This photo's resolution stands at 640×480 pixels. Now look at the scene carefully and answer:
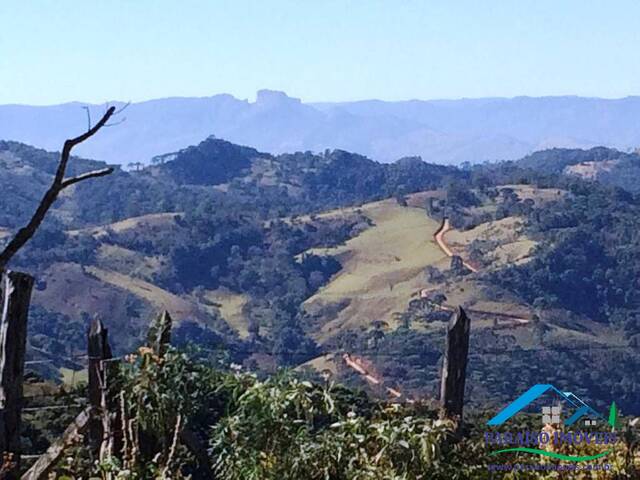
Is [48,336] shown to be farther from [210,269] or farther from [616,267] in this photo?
[616,267]

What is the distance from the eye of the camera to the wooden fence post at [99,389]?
364 cm

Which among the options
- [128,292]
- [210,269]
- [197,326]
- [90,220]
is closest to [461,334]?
[197,326]

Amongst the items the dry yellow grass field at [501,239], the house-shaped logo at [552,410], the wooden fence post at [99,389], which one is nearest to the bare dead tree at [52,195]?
the wooden fence post at [99,389]

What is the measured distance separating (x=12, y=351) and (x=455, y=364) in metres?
1.61

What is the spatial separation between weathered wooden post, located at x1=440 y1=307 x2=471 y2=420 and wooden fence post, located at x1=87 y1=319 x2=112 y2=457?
3.92 ft

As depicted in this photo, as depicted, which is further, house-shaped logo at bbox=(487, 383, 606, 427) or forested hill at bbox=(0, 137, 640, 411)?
forested hill at bbox=(0, 137, 640, 411)

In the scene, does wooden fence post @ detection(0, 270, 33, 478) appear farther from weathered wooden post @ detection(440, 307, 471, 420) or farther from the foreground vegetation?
weathered wooden post @ detection(440, 307, 471, 420)

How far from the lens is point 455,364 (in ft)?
11.6

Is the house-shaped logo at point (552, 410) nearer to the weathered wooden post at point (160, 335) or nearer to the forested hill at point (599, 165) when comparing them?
the weathered wooden post at point (160, 335)

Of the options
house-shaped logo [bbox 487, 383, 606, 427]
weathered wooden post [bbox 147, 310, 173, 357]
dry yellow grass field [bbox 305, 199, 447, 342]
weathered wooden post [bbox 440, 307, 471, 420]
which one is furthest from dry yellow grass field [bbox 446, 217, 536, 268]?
weathered wooden post [bbox 147, 310, 173, 357]

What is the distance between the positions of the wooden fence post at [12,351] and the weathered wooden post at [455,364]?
1.53m

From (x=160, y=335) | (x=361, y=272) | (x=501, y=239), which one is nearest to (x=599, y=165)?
(x=501, y=239)

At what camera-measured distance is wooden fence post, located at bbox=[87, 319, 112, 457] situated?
3645 millimetres

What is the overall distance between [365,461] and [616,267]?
185 ft
